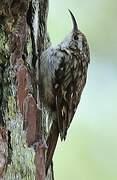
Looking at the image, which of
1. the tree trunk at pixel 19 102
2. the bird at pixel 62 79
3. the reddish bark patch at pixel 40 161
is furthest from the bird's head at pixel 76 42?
the reddish bark patch at pixel 40 161

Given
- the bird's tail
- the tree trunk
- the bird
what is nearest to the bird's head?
the bird

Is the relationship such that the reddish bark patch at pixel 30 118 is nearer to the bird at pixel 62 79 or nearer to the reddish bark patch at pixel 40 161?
the reddish bark patch at pixel 40 161

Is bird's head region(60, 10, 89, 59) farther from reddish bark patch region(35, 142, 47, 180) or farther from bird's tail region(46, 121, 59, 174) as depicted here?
reddish bark patch region(35, 142, 47, 180)

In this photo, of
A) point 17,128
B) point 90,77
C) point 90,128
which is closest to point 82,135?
point 90,128

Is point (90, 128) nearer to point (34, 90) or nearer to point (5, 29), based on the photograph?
point (34, 90)

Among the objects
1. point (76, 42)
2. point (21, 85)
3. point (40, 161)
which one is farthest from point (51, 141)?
point (76, 42)

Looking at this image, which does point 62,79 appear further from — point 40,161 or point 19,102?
point 19,102
